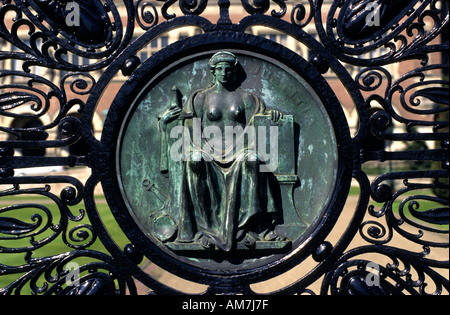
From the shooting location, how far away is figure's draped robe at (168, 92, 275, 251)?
2.53 m

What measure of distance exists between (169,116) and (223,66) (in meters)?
0.51

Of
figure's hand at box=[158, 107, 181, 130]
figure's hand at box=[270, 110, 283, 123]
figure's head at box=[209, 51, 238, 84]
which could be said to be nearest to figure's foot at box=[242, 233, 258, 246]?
figure's hand at box=[270, 110, 283, 123]

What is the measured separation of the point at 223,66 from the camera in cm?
254

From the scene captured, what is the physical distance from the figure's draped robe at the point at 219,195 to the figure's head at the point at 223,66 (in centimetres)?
25

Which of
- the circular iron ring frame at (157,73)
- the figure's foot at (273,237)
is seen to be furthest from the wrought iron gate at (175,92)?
the figure's foot at (273,237)

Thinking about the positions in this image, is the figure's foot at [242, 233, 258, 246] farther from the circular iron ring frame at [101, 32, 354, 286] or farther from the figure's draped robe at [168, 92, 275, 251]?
the circular iron ring frame at [101, 32, 354, 286]

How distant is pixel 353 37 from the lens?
8.93 ft

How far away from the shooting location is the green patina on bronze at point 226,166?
2568mm

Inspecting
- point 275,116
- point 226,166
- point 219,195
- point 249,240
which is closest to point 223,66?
point 275,116

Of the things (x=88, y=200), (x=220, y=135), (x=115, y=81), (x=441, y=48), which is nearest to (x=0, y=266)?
(x=88, y=200)

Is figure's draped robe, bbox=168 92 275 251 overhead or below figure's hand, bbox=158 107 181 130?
below

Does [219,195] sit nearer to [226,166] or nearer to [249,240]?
[226,166]
